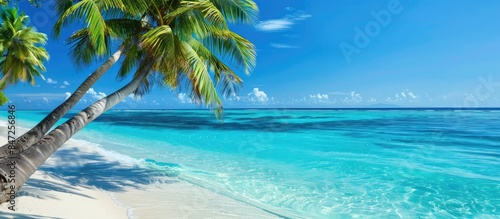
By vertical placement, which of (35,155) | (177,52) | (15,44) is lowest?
(35,155)

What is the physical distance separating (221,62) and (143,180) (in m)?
3.62

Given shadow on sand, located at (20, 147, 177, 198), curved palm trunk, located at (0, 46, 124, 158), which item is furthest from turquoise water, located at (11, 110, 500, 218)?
curved palm trunk, located at (0, 46, 124, 158)

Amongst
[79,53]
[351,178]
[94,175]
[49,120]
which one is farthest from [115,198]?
[351,178]

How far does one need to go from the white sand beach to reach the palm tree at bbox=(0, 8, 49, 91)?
42.5 feet

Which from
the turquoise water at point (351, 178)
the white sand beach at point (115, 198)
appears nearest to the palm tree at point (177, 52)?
the white sand beach at point (115, 198)

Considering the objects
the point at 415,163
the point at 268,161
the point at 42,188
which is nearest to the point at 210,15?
the point at 42,188

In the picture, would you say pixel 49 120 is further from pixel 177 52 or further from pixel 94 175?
pixel 94 175

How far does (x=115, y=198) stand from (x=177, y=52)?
125 inches

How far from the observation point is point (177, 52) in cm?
532

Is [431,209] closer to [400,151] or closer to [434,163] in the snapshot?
[434,163]

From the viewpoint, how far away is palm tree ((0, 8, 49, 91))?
714 inches

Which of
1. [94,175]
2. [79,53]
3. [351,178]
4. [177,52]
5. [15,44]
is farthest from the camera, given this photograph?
[15,44]

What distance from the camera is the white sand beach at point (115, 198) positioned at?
475 centimetres

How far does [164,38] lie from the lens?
5137 millimetres
